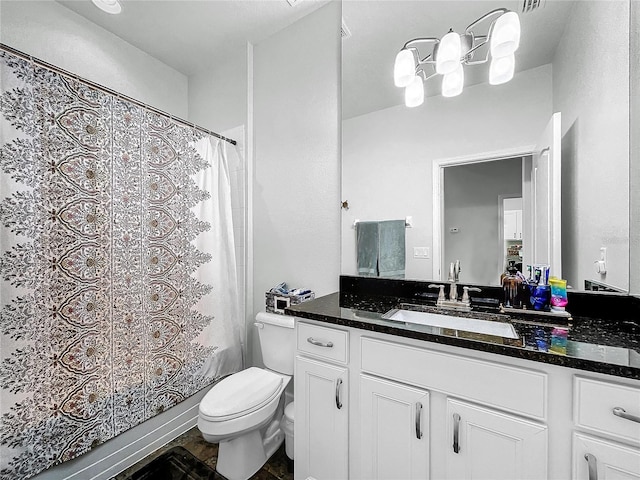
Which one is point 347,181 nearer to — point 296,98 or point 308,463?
point 296,98

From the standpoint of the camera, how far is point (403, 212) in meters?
1.59

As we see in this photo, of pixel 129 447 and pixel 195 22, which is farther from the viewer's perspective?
pixel 195 22

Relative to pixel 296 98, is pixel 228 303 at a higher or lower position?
lower

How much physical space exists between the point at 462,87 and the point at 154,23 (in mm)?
2007

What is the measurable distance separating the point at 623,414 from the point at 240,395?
1463mm

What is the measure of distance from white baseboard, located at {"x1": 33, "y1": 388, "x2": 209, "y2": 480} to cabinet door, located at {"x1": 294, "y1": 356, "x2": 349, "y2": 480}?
986 mm

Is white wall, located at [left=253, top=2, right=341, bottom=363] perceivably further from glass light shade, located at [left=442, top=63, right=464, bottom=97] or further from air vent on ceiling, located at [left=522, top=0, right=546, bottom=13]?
air vent on ceiling, located at [left=522, top=0, right=546, bottom=13]

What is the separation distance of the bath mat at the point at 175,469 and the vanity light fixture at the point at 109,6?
102 inches

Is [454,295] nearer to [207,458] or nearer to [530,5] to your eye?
[530,5]

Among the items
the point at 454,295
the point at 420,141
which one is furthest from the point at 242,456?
the point at 420,141

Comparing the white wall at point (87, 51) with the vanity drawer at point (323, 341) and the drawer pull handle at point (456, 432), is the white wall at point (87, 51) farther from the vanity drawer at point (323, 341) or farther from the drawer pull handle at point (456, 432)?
the drawer pull handle at point (456, 432)

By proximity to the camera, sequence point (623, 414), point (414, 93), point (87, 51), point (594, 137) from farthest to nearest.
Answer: point (87, 51)
point (414, 93)
point (594, 137)
point (623, 414)

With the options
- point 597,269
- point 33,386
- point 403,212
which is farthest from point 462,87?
point 33,386

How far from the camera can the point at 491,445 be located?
2.97 feet
